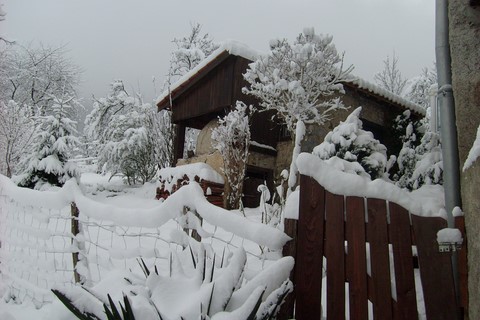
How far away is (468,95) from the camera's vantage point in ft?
5.59

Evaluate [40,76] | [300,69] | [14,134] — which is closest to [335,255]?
[300,69]

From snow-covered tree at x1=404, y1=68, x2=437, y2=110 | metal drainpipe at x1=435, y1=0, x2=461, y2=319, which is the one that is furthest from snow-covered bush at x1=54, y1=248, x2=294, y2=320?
snow-covered tree at x1=404, y1=68, x2=437, y2=110

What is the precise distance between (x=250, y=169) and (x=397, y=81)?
54.5 ft

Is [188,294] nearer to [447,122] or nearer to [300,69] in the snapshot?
[447,122]

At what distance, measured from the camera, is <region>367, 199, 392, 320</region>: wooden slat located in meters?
1.67

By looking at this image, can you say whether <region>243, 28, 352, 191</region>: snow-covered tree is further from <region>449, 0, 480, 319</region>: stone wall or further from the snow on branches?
<region>449, 0, 480, 319</region>: stone wall

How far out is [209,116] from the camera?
12.7m

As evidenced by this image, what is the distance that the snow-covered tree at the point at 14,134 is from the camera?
12.9 meters

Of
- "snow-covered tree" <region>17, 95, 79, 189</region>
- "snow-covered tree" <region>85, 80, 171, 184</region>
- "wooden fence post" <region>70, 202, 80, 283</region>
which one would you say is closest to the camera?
"wooden fence post" <region>70, 202, 80, 283</region>

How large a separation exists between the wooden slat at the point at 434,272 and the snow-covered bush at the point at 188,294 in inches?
27.0

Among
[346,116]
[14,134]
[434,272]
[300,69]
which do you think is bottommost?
[434,272]

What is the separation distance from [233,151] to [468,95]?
299 inches

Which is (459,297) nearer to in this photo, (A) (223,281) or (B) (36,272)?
(A) (223,281)

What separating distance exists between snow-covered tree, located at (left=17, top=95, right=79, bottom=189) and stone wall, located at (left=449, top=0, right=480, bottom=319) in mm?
11743
